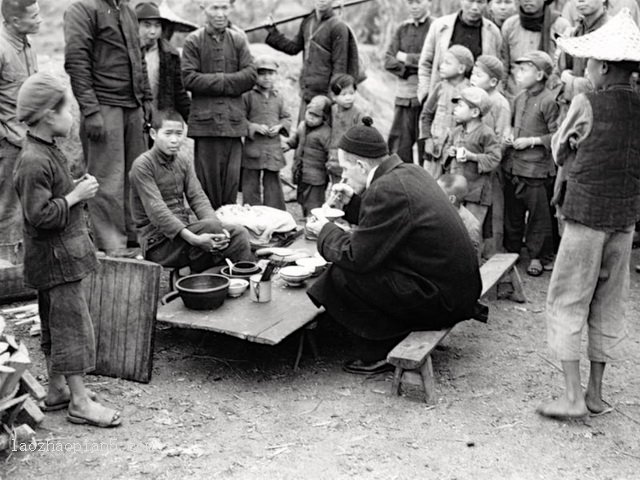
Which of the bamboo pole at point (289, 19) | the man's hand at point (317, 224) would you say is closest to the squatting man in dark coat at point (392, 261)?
the man's hand at point (317, 224)

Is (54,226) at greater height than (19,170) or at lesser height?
lesser

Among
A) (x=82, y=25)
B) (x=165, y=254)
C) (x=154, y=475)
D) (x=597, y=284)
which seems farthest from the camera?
(x=82, y=25)

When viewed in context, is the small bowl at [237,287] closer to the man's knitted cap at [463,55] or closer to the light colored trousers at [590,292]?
the light colored trousers at [590,292]

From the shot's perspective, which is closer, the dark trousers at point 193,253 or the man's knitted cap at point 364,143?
the man's knitted cap at point 364,143

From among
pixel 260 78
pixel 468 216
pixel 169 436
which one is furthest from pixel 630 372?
pixel 260 78

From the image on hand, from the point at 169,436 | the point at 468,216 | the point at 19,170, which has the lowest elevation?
the point at 169,436

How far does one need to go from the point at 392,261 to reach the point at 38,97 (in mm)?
2209

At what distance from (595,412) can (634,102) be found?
1.75 meters

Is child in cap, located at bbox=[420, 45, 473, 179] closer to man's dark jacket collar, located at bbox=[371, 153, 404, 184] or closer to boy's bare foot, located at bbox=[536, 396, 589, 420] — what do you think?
man's dark jacket collar, located at bbox=[371, 153, 404, 184]

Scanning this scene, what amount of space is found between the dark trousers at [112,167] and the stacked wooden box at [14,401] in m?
2.89

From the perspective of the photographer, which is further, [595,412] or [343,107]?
[343,107]

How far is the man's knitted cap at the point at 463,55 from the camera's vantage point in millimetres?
7410

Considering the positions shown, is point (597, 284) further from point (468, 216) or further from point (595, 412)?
point (468, 216)

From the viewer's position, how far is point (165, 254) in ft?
19.9
